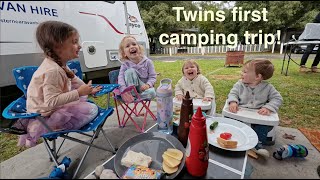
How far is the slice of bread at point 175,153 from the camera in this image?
0.90 metres

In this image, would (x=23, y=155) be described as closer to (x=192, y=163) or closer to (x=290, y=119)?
(x=192, y=163)

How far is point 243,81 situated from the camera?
65.1 inches

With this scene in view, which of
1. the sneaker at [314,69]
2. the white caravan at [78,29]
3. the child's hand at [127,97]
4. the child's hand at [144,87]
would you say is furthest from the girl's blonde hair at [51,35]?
the sneaker at [314,69]

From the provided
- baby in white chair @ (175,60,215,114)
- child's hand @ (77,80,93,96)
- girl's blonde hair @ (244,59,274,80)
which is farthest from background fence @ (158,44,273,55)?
child's hand @ (77,80,93,96)

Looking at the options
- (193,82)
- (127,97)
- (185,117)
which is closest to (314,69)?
(193,82)

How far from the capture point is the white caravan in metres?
1.51

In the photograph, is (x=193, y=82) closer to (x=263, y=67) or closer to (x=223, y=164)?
(x=263, y=67)

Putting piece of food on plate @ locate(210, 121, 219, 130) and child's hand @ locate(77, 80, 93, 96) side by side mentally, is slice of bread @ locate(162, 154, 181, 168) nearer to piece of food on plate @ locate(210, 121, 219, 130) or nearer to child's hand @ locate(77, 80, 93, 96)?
piece of food on plate @ locate(210, 121, 219, 130)

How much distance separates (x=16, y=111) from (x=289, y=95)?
3467 mm

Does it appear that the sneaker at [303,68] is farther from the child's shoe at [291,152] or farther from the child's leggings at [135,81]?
the child's leggings at [135,81]

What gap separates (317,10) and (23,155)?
120 inches

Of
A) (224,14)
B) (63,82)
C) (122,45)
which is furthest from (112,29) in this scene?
(63,82)

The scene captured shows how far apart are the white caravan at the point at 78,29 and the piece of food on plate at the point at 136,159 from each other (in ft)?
3.12

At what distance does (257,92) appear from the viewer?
5.24 feet
